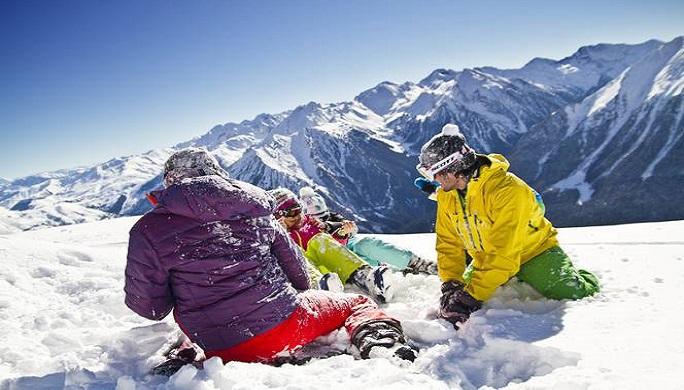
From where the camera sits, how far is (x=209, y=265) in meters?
3.03

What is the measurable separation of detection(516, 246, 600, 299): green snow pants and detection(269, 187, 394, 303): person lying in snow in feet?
4.71

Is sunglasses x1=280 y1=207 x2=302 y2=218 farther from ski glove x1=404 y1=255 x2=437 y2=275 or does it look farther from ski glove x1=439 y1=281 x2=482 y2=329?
ski glove x1=439 y1=281 x2=482 y2=329

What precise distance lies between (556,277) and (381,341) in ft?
6.27

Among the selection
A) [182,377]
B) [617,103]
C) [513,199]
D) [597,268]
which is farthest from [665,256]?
[617,103]

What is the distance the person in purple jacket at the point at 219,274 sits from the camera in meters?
2.94

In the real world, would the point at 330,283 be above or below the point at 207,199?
below

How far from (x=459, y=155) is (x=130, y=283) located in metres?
2.86

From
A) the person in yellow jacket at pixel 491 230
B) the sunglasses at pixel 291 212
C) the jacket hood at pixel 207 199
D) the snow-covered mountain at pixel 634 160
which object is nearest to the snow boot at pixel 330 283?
the person in yellow jacket at pixel 491 230

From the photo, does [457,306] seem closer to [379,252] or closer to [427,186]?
[427,186]

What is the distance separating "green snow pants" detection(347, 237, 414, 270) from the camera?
244 inches

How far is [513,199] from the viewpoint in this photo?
391 centimetres

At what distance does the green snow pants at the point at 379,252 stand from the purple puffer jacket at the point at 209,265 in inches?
121

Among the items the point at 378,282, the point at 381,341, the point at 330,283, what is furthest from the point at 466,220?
the point at 381,341

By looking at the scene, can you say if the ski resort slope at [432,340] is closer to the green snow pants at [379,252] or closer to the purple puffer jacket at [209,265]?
the purple puffer jacket at [209,265]
